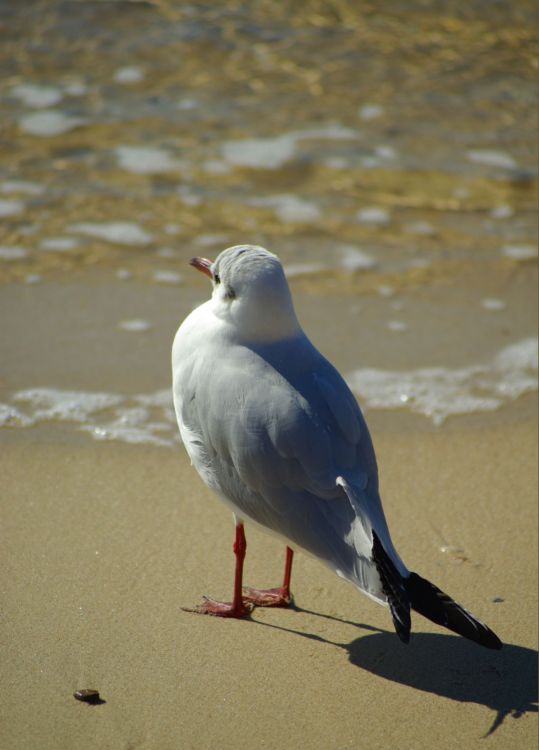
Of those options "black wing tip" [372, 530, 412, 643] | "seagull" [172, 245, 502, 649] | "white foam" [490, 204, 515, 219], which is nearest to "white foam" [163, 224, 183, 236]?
"white foam" [490, 204, 515, 219]

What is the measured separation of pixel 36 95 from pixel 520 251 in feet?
13.6

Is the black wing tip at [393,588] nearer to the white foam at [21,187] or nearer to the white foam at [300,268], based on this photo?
the white foam at [300,268]

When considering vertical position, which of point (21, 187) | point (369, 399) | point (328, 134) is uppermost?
point (328, 134)

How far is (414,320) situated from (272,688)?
259cm

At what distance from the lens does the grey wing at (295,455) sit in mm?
2711

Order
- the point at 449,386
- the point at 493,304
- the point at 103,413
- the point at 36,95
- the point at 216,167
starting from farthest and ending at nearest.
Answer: the point at 36,95 < the point at 216,167 < the point at 493,304 < the point at 449,386 < the point at 103,413

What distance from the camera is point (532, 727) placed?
2.69m

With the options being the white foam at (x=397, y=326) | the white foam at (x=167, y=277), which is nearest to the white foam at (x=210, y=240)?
the white foam at (x=167, y=277)

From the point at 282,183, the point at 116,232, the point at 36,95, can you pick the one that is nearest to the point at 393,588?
the point at 116,232

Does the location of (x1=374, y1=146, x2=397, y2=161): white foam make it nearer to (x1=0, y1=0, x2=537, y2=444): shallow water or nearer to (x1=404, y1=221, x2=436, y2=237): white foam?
(x1=0, y1=0, x2=537, y2=444): shallow water

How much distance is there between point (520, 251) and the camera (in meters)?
5.75

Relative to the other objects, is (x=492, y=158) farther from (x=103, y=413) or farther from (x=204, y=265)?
(x=204, y=265)

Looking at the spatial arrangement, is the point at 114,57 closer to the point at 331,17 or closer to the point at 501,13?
the point at 331,17

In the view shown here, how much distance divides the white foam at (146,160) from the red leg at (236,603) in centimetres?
410
